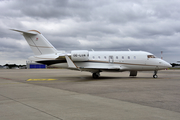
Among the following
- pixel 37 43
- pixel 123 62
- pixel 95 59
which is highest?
pixel 37 43

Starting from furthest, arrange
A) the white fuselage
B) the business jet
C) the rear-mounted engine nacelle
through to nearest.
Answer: the white fuselage
the business jet
the rear-mounted engine nacelle

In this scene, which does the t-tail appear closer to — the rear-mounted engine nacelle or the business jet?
the business jet

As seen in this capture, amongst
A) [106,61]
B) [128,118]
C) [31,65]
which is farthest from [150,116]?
[31,65]

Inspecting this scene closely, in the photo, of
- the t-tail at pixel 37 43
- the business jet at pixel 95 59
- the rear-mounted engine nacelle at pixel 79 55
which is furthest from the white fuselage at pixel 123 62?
the t-tail at pixel 37 43

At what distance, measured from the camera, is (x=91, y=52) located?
2414 centimetres

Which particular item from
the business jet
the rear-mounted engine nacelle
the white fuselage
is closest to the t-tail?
the business jet

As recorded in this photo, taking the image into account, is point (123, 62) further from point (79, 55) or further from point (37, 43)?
point (37, 43)

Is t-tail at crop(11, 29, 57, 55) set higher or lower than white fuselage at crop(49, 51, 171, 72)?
higher

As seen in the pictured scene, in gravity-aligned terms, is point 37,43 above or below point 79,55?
above

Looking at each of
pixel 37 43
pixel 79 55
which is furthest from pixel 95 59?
pixel 37 43

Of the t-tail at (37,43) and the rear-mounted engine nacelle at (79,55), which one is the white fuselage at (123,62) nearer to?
the rear-mounted engine nacelle at (79,55)

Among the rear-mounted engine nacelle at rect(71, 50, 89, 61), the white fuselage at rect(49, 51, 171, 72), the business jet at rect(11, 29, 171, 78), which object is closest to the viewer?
the rear-mounted engine nacelle at rect(71, 50, 89, 61)

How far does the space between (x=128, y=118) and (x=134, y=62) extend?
18.2 meters

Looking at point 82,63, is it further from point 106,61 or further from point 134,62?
point 134,62
